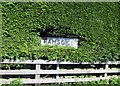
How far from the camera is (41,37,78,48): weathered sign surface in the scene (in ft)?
24.4

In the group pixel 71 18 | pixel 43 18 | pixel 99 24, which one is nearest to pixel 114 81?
pixel 99 24

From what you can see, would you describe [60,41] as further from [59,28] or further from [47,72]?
[47,72]

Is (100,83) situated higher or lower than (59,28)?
lower

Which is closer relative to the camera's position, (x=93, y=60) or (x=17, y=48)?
(x=17, y=48)

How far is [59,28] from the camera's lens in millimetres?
7367

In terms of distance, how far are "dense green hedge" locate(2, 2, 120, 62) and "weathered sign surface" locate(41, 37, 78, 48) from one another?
0.10 m

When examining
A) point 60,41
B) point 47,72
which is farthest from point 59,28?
point 47,72

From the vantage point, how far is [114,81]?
7703mm

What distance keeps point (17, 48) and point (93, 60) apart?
6.67 feet

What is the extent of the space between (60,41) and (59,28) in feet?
1.17

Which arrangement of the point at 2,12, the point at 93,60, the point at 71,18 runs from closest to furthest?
the point at 2,12, the point at 71,18, the point at 93,60

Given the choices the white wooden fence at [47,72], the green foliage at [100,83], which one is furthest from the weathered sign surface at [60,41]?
the green foliage at [100,83]

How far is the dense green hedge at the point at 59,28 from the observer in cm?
700

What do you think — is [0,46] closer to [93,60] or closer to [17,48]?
[17,48]
